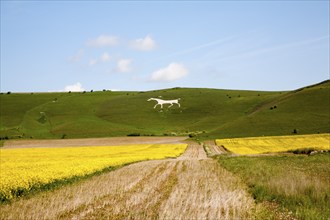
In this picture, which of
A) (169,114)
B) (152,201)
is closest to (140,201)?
(152,201)

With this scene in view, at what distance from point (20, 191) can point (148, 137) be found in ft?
268

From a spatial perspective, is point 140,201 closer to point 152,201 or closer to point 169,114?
point 152,201

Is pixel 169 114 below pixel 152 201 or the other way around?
the other way around

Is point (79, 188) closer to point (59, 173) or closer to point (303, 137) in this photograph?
point (59, 173)

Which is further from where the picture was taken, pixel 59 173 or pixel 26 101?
pixel 26 101

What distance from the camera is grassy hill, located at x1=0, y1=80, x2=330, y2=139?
10175 cm

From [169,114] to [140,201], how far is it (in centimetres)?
11761

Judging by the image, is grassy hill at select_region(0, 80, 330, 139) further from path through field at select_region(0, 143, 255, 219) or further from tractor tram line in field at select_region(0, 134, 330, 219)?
path through field at select_region(0, 143, 255, 219)

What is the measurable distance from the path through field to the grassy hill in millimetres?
76391

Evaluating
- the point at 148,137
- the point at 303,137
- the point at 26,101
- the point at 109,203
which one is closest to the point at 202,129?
the point at 148,137

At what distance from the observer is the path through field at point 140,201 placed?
13828 mm

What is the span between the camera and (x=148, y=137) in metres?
101

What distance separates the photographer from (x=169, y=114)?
13412cm

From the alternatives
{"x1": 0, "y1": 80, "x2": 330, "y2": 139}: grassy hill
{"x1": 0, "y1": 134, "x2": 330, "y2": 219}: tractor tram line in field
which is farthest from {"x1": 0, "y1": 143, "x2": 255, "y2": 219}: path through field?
{"x1": 0, "y1": 80, "x2": 330, "y2": 139}: grassy hill
